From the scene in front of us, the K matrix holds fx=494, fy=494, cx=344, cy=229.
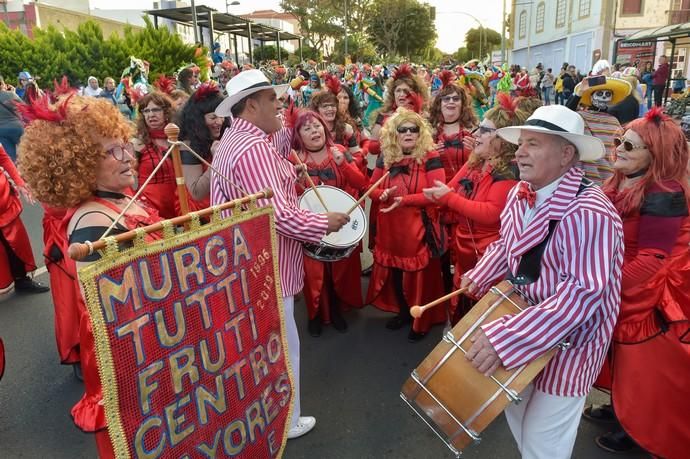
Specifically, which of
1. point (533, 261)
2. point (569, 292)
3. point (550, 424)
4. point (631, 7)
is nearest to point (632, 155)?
point (533, 261)

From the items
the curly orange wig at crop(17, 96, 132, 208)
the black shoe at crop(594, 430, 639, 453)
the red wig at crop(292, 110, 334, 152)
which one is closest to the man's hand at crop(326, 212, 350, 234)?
the curly orange wig at crop(17, 96, 132, 208)

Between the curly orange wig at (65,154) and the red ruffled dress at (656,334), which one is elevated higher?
the curly orange wig at (65,154)

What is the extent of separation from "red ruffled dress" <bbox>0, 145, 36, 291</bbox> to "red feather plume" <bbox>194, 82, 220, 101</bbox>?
209 centimetres

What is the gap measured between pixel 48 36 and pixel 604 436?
25450mm

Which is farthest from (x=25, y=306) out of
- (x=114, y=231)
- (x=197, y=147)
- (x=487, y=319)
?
(x=487, y=319)

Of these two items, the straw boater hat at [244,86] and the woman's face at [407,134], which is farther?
the woman's face at [407,134]

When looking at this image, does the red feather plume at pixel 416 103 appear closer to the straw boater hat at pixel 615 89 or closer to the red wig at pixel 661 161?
the straw boater hat at pixel 615 89

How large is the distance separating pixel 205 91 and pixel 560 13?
42485 mm

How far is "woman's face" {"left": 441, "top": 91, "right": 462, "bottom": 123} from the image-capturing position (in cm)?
475

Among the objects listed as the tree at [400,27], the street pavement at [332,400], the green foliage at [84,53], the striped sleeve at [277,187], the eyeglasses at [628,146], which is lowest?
the street pavement at [332,400]

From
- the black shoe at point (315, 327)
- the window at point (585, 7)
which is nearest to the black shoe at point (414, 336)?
the black shoe at point (315, 327)

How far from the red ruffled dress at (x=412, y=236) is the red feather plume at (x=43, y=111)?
2.43m

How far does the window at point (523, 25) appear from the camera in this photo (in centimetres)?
4825

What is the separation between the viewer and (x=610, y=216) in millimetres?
1849
